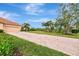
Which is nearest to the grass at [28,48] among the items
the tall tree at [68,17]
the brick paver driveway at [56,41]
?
the brick paver driveway at [56,41]

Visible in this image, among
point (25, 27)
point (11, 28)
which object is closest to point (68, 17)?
point (25, 27)

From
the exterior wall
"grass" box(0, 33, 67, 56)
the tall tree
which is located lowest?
"grass" box(0, 33, 67, 56)

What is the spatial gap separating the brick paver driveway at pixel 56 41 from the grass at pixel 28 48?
1.5 inches

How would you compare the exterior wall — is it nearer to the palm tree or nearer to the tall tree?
the palm tree

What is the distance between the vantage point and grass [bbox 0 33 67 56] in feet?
6.56

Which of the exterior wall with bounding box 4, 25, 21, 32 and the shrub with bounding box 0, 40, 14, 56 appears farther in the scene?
the exterior wall with bounding box 4, 25, 21, 32

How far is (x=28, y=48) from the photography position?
6.62ft

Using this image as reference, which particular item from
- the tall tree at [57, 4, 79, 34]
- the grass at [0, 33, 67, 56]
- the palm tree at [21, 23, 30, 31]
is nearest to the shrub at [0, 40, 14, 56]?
the grass at [0, 33, 67, 56]

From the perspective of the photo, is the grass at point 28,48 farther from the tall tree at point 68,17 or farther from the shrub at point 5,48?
the tall tree at point 68,17

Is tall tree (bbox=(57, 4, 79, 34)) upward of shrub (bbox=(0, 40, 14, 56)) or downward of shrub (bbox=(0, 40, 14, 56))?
upward

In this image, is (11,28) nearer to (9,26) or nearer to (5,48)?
(9,26)

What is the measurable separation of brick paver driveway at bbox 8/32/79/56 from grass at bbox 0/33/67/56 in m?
0.04

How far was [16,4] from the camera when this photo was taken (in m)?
2.02

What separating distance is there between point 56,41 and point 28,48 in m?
0.27
